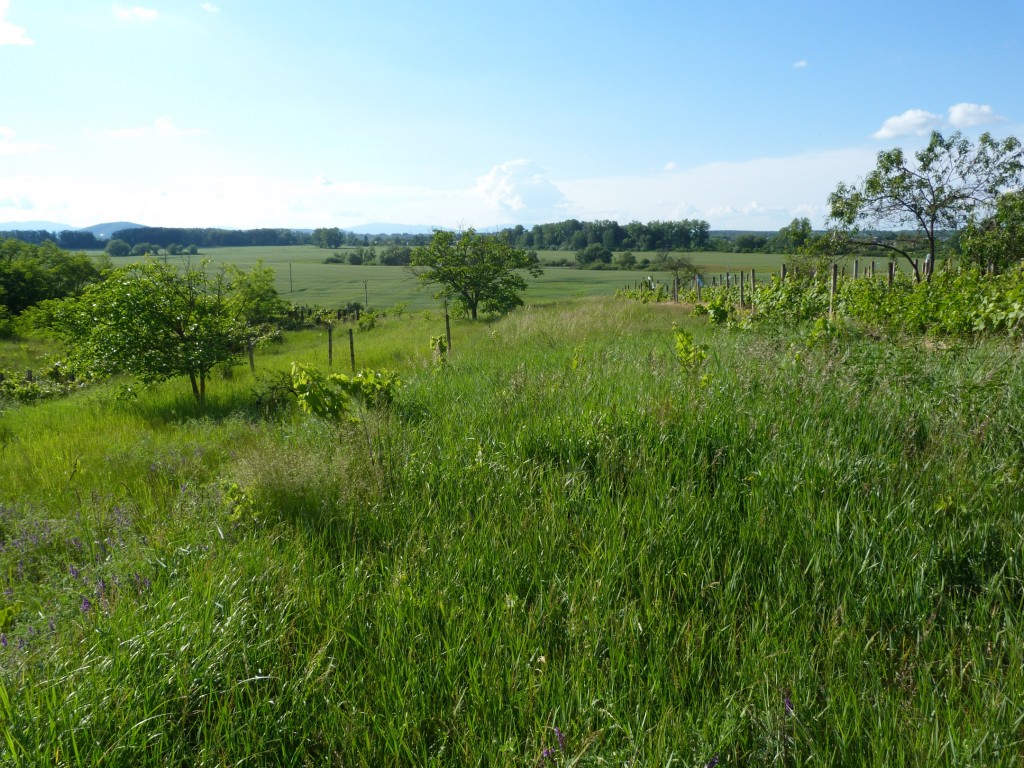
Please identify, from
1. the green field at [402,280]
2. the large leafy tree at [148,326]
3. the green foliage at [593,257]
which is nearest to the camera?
the large leafy tree at [148,326]

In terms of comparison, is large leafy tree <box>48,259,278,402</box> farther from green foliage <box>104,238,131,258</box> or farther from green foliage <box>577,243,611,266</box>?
green foliage <box>104,238,131,258</box>

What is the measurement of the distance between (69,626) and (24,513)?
9.27 feet

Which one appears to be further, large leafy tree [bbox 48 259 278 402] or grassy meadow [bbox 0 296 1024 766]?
large leafy tree [bbox 48 259 278 402]

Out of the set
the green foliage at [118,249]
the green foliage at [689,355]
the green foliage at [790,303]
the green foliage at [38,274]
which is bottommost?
the green foliage at [689,355]

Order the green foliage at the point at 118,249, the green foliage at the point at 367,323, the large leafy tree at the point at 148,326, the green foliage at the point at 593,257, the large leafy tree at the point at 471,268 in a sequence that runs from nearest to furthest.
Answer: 1. the large leafy tree at the point at 148,326
2. the green foliage at the point at 367,323
3. the large leafy tree at the point at 471,268
4. the green foliage at the point at 593,257
5. the green foliage at the point at 118,249

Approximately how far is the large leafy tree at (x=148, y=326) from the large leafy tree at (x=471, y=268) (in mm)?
21296

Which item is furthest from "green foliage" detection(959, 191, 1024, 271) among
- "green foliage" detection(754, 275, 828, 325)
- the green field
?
the green field

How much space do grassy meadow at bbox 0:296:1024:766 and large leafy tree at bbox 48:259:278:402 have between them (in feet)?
16.4

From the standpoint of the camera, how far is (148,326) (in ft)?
33.3

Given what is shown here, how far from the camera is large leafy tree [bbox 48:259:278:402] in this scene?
9992 millimetres

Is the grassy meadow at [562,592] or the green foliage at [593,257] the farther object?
the green foliage at [593,257]

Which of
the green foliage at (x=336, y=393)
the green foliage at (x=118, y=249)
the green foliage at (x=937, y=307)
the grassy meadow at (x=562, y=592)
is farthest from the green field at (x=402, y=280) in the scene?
the grassy meadow at (x=562, y=592)

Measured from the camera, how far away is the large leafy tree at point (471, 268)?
105 feet

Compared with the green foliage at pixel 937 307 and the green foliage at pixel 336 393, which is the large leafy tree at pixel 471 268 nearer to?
the green foliage at pixel 937 307
